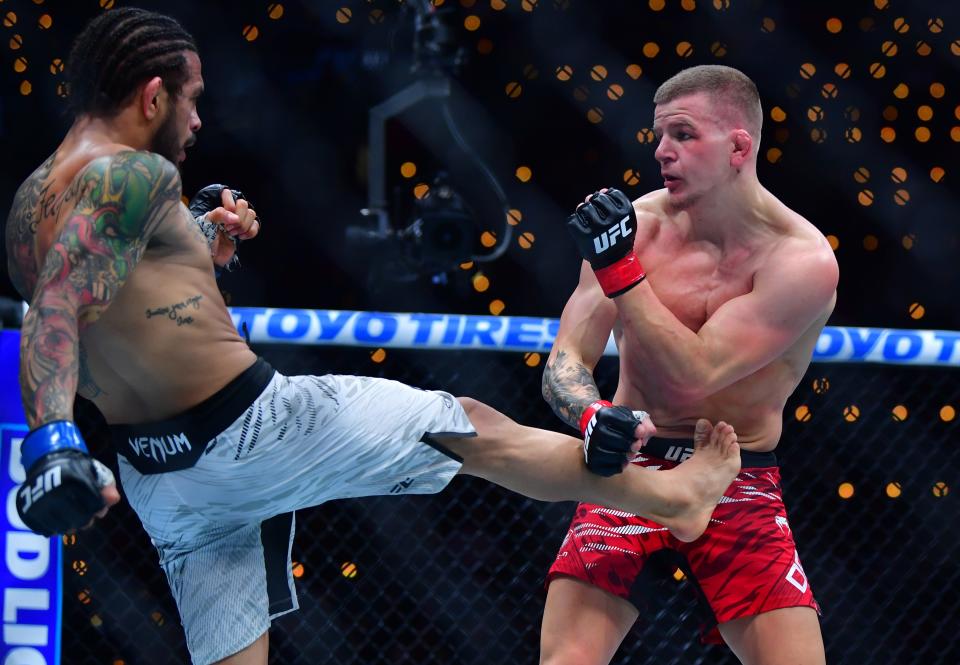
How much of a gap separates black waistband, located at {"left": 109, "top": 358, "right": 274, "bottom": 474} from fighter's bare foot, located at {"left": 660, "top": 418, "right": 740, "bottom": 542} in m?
0.65

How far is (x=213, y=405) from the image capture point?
1.67 metres

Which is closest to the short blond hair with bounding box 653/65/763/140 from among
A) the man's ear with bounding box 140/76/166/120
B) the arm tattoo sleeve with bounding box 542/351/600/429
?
the arm tattoo sleeve with bounding box 542/351/600/429

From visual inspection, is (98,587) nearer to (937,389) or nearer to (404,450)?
(404,450)

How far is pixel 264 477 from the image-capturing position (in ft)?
5.63

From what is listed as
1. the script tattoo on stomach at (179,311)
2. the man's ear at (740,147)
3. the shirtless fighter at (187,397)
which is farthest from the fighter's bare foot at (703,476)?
the script tattoo on stomach at (179,311)

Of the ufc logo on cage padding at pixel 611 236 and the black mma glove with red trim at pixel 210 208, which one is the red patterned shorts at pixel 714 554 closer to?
the ufc logo on cage padding at pixel 611 236

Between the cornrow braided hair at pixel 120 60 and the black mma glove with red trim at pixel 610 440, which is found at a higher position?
the cornrow braided hair at pixel 120 60

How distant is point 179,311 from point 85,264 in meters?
0.18

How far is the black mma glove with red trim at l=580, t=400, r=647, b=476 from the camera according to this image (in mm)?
1731

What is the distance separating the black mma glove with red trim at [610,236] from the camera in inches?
74.9

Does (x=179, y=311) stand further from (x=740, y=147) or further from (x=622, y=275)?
(x=740, y=147)

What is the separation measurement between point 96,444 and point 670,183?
139 cm

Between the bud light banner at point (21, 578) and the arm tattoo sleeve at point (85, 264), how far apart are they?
78 cm

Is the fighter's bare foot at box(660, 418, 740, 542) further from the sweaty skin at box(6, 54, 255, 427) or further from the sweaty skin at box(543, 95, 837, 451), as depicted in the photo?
the sweaty skin at box(6, 54, 255, 427)
